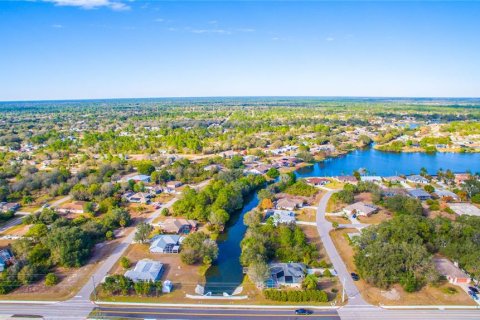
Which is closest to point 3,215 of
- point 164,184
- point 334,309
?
point 164,184

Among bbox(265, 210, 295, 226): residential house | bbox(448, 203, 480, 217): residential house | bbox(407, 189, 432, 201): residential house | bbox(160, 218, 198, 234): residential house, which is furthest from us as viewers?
bbox(407, 189, 432, 201): residential house

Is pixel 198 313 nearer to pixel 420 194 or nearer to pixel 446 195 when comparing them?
pixel 420 194

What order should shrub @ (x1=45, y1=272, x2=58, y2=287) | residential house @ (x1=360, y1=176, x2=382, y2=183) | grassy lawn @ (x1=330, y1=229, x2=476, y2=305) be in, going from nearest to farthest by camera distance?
1. grassy lawn @ (x1=330, y1=229, x2=476, y2=305)
2. shrub @ (x1=45, y1=272, x2=58, y2=287)
3. residential house @ (x1=360, y1=176, x2=382, y2=183)

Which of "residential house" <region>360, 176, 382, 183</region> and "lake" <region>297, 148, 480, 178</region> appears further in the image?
"lake" <region>297, 148, 480, 178</region>

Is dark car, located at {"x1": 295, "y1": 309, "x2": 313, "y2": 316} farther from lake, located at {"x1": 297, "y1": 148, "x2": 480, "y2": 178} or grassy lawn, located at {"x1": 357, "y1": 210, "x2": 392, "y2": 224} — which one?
lake, located at {"x1": 297, "y1": 148, "x2": 480, "y2": 178}

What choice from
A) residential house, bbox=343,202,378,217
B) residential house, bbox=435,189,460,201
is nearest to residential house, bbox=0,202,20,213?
residential house, bbox=343,202,378,217

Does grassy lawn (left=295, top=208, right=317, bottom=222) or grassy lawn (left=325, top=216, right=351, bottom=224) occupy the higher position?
grassy lawn (left=295, top=208, right=317, bottom=222)

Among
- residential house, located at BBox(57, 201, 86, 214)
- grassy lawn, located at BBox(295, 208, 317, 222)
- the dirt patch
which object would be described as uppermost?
residential house, located at BBox(57, 201, 86, 214)
